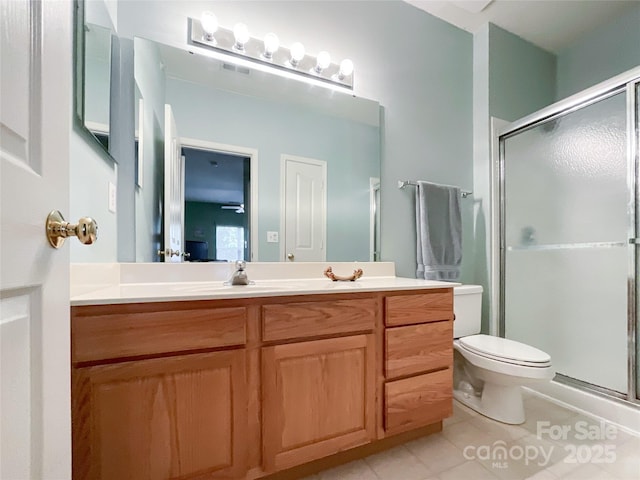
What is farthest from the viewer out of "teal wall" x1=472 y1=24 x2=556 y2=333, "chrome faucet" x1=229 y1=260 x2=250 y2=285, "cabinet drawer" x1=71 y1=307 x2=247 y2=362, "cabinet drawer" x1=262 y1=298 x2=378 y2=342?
"teal wall" x1=472 y1=24 x2=556 y2=333

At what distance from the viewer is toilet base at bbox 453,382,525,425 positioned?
1589 millimetres

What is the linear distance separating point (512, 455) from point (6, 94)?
6.49ft

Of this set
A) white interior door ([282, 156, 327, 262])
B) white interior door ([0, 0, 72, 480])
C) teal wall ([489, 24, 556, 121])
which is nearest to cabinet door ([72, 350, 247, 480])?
white interior door ([0, 0, 72, 480])

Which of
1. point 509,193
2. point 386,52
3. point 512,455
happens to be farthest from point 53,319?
point 509,193

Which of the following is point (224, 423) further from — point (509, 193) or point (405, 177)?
point (509, 193)

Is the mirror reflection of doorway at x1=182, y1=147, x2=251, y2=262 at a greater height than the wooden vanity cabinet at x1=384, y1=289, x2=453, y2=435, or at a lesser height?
greater

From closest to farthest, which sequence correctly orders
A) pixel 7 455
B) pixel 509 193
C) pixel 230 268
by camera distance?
pixel 7 455, pixel 230 268, pixel 509 193

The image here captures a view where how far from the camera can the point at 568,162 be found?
2008 millimetres

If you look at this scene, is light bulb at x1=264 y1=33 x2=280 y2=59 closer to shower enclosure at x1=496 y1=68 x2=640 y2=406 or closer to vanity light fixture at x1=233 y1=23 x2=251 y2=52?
vanity light fixture at x1=233 y1=23 x2=251 y2=52

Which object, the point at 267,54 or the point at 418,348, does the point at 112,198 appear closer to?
the point at 267,54

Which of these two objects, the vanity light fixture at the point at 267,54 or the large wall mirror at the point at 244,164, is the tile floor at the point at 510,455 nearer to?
the large wall mirror at the point at 244,164

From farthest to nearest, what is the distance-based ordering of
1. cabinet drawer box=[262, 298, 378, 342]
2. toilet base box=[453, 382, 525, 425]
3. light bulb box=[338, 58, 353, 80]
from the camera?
light bulb box=[338, 58, 353, 80], toilet base box=[453, 382, 525, 425], cabinet drawer box=[262, 298, 378, 342]

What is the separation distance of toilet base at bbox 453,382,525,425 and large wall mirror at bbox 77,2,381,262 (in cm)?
99

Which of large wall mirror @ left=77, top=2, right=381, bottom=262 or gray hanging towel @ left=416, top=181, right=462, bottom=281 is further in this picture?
gray hanging towel @ left=416, top=181, right=462, bottom=281
